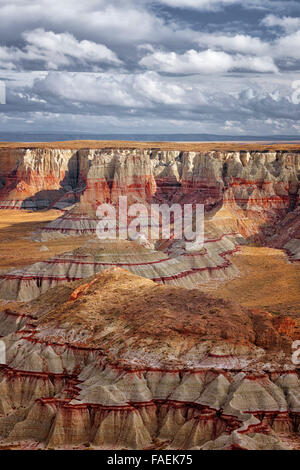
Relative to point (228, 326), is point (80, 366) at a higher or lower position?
lower

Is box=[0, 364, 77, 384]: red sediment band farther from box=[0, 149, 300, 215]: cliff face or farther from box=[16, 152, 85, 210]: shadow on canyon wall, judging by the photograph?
box=[16, 152, 85, 210]: shadow on canyon wall

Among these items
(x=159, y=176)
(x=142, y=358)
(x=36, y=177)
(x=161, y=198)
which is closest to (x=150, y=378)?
(x=142, y=358)

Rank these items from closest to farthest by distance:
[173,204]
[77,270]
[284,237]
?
1. [77,270]
2. [284,237]
3. [173,204]

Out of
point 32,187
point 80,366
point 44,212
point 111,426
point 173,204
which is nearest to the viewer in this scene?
point 111,426

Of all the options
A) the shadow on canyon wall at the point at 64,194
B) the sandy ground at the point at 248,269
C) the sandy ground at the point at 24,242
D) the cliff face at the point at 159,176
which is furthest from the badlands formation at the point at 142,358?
the shadow on canyon wall at the point at 64,194

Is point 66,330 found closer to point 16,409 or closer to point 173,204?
point 16,409

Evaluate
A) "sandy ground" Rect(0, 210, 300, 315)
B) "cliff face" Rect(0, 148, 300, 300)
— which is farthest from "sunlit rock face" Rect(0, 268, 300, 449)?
"cliff face" Rect(0, 148, 300, 300)

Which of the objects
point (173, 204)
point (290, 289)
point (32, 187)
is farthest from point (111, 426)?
point (32, 187)

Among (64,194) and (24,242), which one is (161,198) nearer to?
(64,194)

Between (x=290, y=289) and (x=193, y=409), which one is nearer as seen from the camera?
(x=193, y=409)
